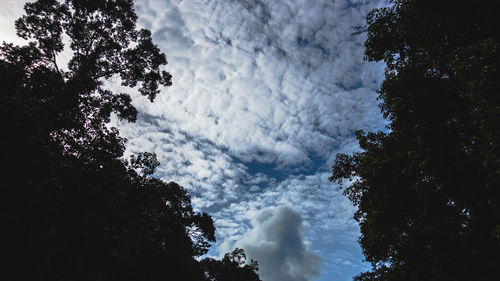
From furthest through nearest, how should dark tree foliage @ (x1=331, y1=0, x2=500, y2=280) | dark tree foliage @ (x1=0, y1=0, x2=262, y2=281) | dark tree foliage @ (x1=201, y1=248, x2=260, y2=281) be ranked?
dark tree foliage @ (x1=201, y1=248, x2=260, y2=281), dark tree foliage @ (x1=331, y1=0, x2=500, y2=280), dark tree foliage @ (x1=0, y1=0, x2=262, y2=281)

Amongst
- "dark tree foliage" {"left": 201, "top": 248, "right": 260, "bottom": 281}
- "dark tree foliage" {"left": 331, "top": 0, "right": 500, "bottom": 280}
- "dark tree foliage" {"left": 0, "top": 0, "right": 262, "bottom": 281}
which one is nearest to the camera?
"dark tree foliage" {"left": 0, "top": 0, "right": 262, "bottom": 281}

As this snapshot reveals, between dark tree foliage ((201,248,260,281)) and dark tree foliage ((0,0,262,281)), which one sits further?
dark tree foliage ((201,248,260,281))

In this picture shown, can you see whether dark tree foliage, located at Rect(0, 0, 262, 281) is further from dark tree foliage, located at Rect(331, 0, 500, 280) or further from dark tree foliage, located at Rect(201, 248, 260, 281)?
dark tree foliage, located at Rect(201, 248, 260, 281)

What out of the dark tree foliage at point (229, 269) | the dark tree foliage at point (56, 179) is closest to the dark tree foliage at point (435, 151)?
the dark tree foliage at point (56, 179)

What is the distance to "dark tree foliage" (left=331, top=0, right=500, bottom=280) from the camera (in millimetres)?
7328

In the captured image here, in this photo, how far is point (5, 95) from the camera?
227 inches

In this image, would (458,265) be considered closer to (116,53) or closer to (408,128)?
(408,128)

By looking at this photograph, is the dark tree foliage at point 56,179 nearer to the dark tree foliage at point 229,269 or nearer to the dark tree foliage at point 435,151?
the dark tree foliage at point 435,151

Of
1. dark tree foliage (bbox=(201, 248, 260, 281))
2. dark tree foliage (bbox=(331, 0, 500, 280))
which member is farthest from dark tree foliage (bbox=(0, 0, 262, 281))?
dark tree foliage (bbox=(201, 248, 260, 281))

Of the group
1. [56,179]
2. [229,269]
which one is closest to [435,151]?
[56,179]

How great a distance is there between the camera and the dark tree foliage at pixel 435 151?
7.33 m

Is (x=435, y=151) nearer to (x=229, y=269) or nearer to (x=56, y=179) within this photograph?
(x=56, y=179)

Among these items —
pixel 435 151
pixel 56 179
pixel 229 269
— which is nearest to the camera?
pixel 56 179

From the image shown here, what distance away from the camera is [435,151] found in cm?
788
